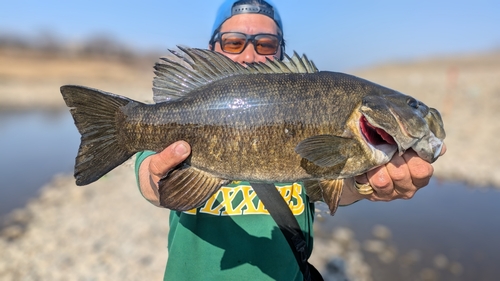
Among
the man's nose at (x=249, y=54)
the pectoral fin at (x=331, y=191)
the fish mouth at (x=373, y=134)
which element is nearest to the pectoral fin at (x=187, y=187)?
the pectoral fin at (x=331, y=191)

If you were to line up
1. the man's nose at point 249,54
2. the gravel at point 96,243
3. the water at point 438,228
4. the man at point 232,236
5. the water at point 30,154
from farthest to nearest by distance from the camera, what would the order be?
the water at point 30,154
the water at point 438,228
the gravel at point 96,243
the man's nose at point 249,54
the man at point 232,236

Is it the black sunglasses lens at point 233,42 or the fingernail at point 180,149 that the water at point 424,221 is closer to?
the black sunglasses lens at point 233,42

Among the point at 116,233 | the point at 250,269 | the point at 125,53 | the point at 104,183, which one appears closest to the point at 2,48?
the point at 125,53

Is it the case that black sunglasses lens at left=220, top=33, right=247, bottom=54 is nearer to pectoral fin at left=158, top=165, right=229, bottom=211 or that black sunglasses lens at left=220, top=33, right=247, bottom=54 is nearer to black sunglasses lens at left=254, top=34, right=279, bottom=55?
black sunglasses lens at left=254, top=34, right=279, bottom=55

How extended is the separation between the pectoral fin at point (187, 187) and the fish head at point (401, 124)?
0.85m

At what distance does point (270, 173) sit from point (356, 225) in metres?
6.05

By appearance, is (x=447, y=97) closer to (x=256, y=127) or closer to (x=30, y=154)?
(x=30, y=154)

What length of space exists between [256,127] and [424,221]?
6737 millimetres

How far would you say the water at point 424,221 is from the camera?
5820 mm

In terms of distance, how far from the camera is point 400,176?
1.99 m

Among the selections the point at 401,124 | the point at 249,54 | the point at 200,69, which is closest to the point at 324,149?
the point at 401,124

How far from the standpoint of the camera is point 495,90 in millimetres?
18922

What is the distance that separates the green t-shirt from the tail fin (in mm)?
610

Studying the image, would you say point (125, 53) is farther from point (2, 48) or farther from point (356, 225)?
point (356, 225)
